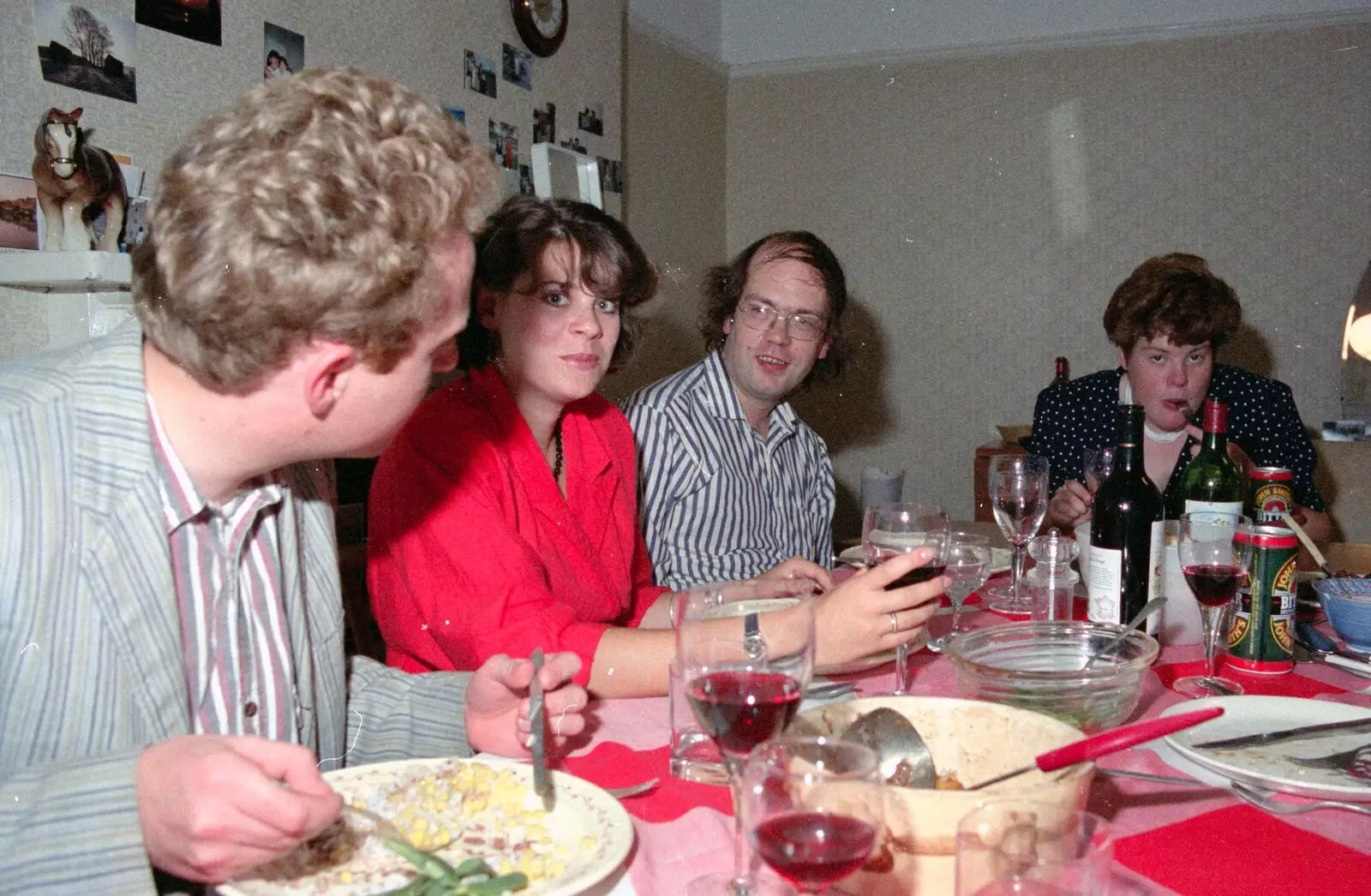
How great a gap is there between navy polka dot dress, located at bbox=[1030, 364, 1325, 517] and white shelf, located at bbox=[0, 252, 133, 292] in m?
2.24

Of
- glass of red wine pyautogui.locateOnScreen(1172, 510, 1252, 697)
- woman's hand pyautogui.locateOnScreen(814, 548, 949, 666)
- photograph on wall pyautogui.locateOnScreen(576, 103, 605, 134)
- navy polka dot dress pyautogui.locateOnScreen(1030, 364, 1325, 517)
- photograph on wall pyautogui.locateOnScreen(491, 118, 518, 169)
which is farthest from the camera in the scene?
photograph on wall pyautogui.locateOnScreen(576, 103, 605, 134)

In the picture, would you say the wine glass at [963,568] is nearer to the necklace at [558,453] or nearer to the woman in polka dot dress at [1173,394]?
the necklace at [558,453]

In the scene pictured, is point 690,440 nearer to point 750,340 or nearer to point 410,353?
point 750,340

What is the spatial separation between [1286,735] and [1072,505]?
120 cm

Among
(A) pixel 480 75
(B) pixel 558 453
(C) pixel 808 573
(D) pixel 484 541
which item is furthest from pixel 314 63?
(C) pixel 808 573

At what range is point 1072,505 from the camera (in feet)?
7.47

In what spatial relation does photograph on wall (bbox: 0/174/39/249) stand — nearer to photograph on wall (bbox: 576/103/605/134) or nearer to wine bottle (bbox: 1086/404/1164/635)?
wine bottle (bbox: 1086/404/1164/635)

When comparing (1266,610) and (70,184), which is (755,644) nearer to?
(1266,610)

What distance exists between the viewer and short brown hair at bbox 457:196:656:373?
1.75 meters

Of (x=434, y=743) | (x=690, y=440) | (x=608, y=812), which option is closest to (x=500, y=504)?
(x=434, y=743)

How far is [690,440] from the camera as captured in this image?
241cm

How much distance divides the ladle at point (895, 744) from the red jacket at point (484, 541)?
1.56 ft

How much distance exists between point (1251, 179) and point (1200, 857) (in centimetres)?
421

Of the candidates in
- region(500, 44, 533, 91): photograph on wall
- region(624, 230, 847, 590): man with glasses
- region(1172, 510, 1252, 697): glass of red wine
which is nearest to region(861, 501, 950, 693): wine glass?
region(1172, 510, 1252, 697): glass of red wine
